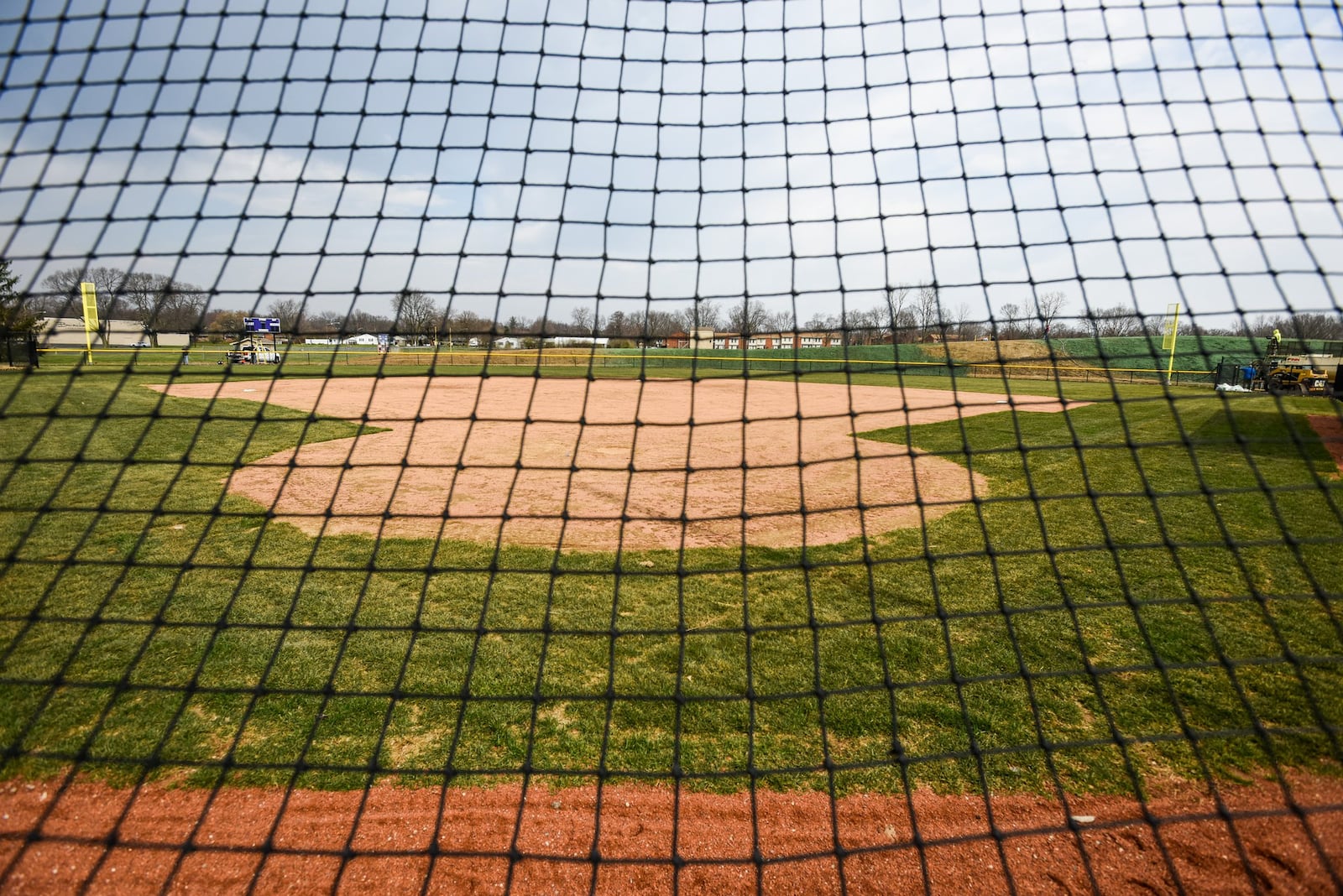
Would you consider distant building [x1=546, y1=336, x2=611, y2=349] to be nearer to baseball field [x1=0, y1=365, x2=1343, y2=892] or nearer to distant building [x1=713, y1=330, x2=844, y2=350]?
baseball field [x1=0, y1=365, x2=1343, y2=892]

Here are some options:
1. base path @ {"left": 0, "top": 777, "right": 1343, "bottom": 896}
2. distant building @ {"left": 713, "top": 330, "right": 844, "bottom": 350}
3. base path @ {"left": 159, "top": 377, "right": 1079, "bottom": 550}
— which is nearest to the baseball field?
base path @ {"left": 0, "top": 777, "right": 1343, "bottom": 896}

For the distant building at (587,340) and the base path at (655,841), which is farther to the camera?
the distant building at (587,340)

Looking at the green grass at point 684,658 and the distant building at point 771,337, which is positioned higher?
the distant building at point 771,337

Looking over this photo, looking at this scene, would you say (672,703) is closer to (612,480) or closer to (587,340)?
(587,340)

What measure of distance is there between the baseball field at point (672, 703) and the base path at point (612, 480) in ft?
0.49

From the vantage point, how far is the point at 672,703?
240cm

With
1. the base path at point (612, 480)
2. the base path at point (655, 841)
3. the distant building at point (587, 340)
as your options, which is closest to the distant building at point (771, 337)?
the base path at point (612, 480)

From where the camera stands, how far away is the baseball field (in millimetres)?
1758

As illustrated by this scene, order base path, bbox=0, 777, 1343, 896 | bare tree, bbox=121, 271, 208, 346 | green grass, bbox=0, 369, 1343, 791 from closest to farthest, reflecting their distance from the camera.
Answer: base path, bbox=0, 777, 1343, 896
green grass, bbox=0, 369, 1343, 791
bare tree, bbox=121, 271, 208, 346

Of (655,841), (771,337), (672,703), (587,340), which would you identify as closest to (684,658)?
(672,703)

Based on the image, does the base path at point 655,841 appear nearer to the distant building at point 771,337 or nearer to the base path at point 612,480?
the base path at point 612,480

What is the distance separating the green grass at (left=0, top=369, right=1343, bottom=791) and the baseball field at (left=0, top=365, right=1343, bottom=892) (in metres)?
Answer: 0.02

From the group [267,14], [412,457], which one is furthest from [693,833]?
[412,457]

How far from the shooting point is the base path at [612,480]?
332 centimetres
